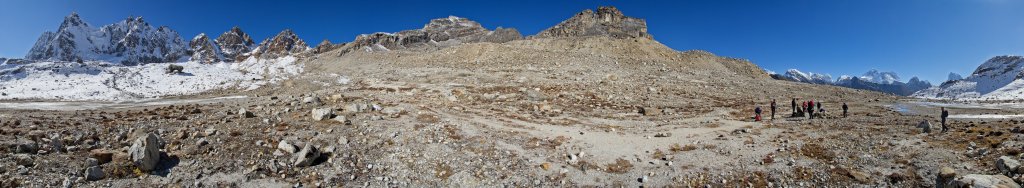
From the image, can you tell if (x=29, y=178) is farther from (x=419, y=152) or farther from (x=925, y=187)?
(x=925, y=187)

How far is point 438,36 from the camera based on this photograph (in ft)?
424

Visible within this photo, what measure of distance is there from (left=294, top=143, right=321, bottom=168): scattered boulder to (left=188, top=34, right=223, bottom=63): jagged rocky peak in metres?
176

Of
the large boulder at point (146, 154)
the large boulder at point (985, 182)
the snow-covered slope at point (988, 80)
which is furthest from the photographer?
the snow-covered slope at point (988, 80)

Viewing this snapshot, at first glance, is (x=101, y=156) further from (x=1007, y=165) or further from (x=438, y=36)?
(x=438, y=36)

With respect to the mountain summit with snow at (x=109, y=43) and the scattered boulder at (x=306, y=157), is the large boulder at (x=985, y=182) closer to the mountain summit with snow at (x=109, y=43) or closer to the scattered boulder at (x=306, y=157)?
the scattered boulder at (x=306, y=157)

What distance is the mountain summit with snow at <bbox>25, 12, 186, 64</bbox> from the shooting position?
16888 cm

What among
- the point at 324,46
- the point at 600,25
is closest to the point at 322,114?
the point at 600,25

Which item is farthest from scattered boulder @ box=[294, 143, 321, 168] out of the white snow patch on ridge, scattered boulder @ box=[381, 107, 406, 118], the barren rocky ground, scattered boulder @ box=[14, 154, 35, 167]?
the white snow patch on ridge

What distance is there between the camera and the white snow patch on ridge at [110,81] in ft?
157

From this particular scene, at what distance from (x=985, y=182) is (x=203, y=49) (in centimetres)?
21150

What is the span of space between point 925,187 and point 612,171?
9263 mm

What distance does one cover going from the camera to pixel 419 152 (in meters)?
19.4

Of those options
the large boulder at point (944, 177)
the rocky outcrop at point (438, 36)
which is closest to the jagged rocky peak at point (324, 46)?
the rocky outcrop at point (438, 36)

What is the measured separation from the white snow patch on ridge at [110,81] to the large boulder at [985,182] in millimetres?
58004
